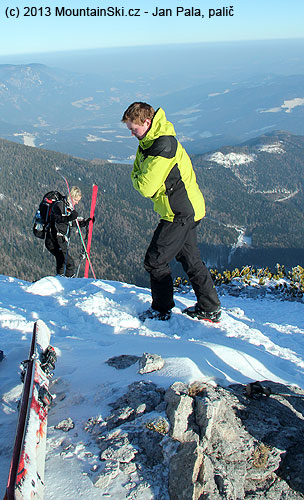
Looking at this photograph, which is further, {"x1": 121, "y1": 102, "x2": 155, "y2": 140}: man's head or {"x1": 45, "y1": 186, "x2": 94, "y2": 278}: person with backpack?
{"x1": 45, "y1": 186, "x2": 94, "y2": 278}: person with backpack

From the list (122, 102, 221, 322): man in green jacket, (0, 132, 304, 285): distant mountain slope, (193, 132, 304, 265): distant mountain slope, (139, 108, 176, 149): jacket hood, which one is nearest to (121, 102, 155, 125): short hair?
(122, 102, 221, 322): man in green jacket

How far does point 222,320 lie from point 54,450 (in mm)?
4876

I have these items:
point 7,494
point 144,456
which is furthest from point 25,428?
point 144,456

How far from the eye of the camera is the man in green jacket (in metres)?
5.30

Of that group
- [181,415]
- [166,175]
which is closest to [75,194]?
[166,175]

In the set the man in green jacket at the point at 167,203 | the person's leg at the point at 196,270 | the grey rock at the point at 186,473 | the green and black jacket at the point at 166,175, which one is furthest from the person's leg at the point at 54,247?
the grey rock at the point at 186,473

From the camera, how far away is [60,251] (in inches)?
422

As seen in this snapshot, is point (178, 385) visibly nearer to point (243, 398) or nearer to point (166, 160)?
point (243, 398)

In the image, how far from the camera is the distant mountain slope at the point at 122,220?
118688 mm

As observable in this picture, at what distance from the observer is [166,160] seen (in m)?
5.34

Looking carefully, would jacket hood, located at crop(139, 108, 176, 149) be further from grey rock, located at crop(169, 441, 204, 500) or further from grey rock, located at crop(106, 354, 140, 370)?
grey rock, located at crop(169, 441, 204, 500)

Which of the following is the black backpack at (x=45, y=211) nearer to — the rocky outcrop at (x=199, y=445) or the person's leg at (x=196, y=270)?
the person's leg at (x=196, y=270)

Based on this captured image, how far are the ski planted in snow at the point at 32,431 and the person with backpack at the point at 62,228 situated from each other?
6.50 metres

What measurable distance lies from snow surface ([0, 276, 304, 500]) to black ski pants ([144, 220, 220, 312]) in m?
0.48
